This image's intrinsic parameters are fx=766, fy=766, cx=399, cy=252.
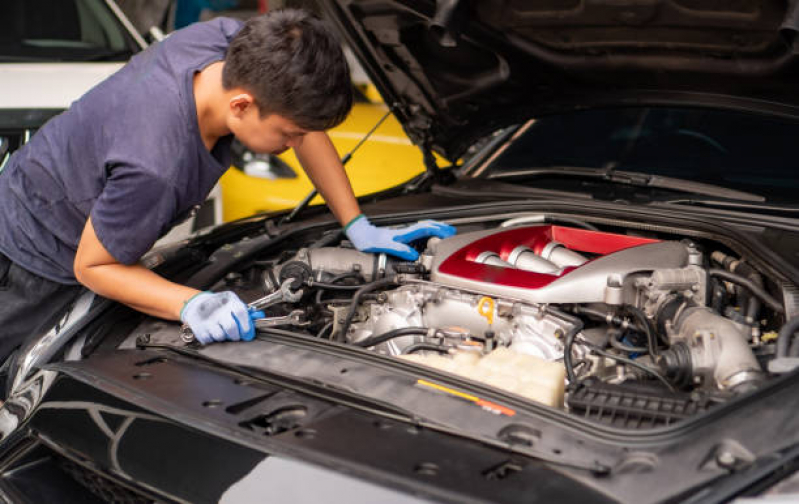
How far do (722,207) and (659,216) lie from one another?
0.21 meters

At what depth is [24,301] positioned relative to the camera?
1989 millimetres

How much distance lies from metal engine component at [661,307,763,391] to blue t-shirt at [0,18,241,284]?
1.10m

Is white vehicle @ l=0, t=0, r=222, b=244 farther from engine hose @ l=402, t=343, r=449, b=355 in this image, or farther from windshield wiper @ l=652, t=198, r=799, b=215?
windshield wiper @ l=652, t=198, r=799, b=215

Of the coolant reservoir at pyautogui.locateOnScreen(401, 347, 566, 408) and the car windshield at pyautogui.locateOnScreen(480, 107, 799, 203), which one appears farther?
the car windshield at pyautogui.locateOnScreen(480, 107, 799, 203)

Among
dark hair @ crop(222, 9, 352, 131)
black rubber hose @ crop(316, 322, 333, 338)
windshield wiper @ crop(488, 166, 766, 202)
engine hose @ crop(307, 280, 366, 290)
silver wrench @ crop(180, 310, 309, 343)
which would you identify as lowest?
black rubber hose @ crop(316, 322, 333, 338)

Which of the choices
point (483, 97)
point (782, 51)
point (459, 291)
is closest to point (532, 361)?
point (459, 291)

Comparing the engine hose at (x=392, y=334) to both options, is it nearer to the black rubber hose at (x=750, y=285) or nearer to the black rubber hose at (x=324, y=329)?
the black rubber hose at (x=324, y=329)

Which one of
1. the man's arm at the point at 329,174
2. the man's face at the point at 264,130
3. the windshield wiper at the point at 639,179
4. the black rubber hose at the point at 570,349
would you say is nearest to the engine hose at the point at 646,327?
the black rubber hose at the point at 570,349

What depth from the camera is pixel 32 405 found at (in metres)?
1.58

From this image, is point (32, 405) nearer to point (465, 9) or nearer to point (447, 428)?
point (447, 428)

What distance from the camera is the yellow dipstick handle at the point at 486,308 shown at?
1683 millimetres

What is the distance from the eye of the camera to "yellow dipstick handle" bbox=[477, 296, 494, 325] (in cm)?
168

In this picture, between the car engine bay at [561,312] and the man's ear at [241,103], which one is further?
the man's ear at [241,103]

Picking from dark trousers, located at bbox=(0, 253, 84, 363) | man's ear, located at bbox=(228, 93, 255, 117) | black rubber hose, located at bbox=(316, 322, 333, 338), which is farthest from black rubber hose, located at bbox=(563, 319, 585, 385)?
dark trousers, located at bbox=(0, 253, 84, 363)
